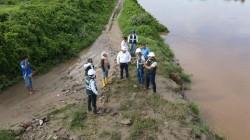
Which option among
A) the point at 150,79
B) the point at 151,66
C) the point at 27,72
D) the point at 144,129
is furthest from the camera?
the point at 27,72

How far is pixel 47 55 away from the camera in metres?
20.6

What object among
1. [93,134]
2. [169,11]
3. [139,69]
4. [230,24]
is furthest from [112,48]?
[169,11]

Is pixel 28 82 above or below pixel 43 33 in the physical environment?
below

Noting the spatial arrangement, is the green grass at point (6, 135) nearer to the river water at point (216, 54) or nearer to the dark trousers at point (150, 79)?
the dark trousers at point (150, 79)

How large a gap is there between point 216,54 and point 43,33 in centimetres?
1067

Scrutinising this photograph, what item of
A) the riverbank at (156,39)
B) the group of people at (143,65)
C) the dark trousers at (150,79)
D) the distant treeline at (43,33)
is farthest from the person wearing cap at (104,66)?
the distant treeline at (43,33)

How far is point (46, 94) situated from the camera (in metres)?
16.3

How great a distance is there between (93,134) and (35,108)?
10.2 feet

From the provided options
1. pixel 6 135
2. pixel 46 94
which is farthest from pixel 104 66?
pixel 6 135

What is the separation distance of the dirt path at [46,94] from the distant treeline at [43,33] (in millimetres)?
737

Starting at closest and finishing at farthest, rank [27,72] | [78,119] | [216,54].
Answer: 1. [78,119]
2. [27,72]
3. [216,54]

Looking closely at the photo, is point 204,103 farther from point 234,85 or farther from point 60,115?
point 60,115

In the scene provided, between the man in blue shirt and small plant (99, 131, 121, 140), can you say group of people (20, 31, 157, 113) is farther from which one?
small plant (99, 131, 121, 140)

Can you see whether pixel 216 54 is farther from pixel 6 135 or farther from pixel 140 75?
pixel 6 135
